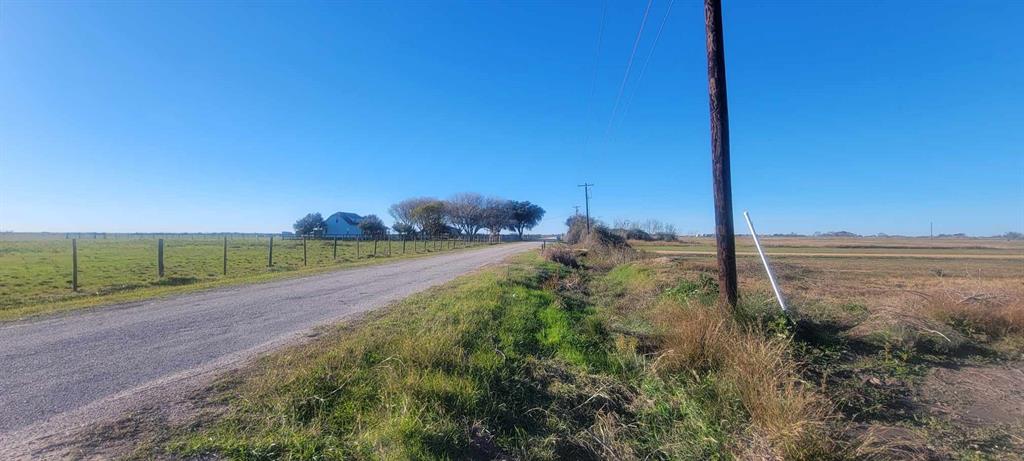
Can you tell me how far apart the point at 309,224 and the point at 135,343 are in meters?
98.9

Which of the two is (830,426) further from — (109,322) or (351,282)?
(351,282)

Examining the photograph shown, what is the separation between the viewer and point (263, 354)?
5391mm

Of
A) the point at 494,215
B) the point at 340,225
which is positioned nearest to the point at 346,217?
the point at 340,225

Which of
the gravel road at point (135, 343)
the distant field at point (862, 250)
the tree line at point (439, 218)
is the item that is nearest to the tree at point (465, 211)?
the tree line at point (439, 218)

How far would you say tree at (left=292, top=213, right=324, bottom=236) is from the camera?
95.1 metres

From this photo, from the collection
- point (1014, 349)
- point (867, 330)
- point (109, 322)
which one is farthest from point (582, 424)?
point (109, 322)

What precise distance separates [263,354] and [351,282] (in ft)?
28.1

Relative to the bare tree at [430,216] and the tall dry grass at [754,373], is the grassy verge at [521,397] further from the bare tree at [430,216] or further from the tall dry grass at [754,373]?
the bare tree at [430,216]

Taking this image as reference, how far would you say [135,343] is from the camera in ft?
19.3

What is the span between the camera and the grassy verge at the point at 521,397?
3.29 metres

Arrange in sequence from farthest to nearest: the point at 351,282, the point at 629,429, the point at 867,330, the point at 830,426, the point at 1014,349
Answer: the point at 351,282, the point at 867,330, the point at 1014,349, the point at 629,429, the point at 830,426

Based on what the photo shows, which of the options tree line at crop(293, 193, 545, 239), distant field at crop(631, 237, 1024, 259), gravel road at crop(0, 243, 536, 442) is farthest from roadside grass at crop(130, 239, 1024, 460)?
tree line at crop(293, 193, 545, 239)

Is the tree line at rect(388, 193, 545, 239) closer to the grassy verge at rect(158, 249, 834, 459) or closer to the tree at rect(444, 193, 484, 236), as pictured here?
the tree at rect(444, 193, 484, 236)

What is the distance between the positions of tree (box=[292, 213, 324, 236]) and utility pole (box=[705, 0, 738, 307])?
98.1 metres
